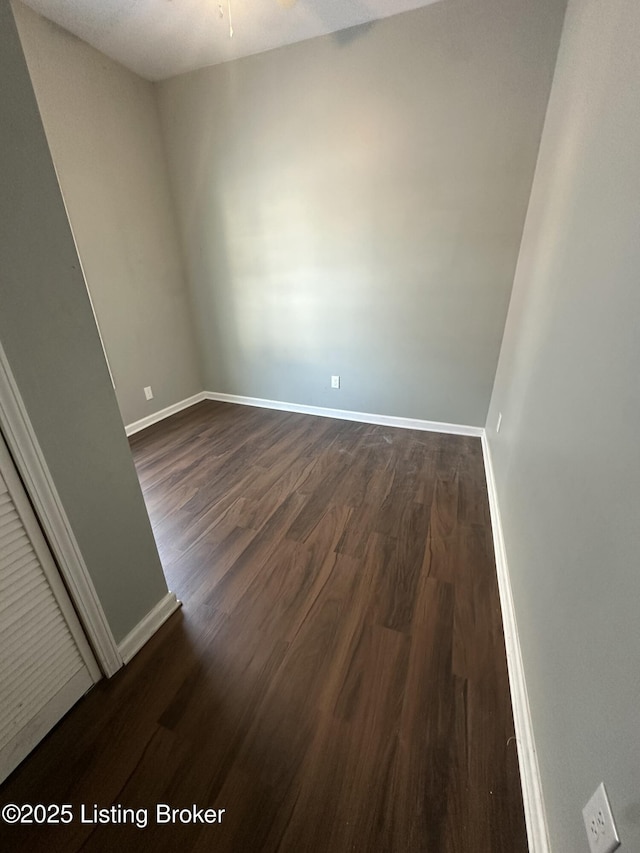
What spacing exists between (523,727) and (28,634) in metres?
1.43

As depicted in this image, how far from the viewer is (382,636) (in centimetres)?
126

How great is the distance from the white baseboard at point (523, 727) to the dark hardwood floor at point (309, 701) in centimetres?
A: 3

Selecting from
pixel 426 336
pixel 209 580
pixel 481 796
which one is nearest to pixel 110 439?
pixel 209 580

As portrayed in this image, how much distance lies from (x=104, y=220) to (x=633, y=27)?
306 cm

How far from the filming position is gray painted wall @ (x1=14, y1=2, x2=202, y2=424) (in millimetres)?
2156

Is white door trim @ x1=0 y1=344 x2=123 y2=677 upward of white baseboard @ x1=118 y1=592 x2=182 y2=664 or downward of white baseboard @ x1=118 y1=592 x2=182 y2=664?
upward

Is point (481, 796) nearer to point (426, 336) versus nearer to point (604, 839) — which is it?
point (604, 839)

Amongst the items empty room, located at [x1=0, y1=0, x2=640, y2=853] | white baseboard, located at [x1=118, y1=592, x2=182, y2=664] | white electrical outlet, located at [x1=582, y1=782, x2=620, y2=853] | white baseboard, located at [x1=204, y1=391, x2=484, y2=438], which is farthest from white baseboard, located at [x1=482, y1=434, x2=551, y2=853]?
white baseboard, located at [x1=204, y1=391, x2=484, y2=438]

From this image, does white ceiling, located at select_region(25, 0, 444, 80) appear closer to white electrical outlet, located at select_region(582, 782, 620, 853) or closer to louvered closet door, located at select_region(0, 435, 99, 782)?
louvered closet door, located at select_region(0, 435, 99, 782)

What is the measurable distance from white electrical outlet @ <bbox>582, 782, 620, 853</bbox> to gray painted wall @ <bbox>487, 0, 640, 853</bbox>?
2cm

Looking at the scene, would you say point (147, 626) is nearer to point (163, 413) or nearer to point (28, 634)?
point (28, 634)

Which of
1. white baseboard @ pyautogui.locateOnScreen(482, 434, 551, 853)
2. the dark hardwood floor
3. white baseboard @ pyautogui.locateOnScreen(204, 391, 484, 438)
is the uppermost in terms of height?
white baseboard @ pyautogui.locateOnScreen(204, 391, 484, 438)

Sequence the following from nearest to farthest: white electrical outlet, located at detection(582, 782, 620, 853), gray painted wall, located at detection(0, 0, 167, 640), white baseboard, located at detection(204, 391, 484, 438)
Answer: white electrical outlet, located at detection(582, 782, 620, 853), gray painted wall, located at detection(0, 0, 167, 640), white baseboard, located at detection(204, 391, 484, 438)

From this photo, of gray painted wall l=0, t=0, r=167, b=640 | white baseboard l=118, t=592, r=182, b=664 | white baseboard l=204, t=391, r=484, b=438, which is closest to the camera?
gray painted wall l=0, t=0, r=167, b=640
